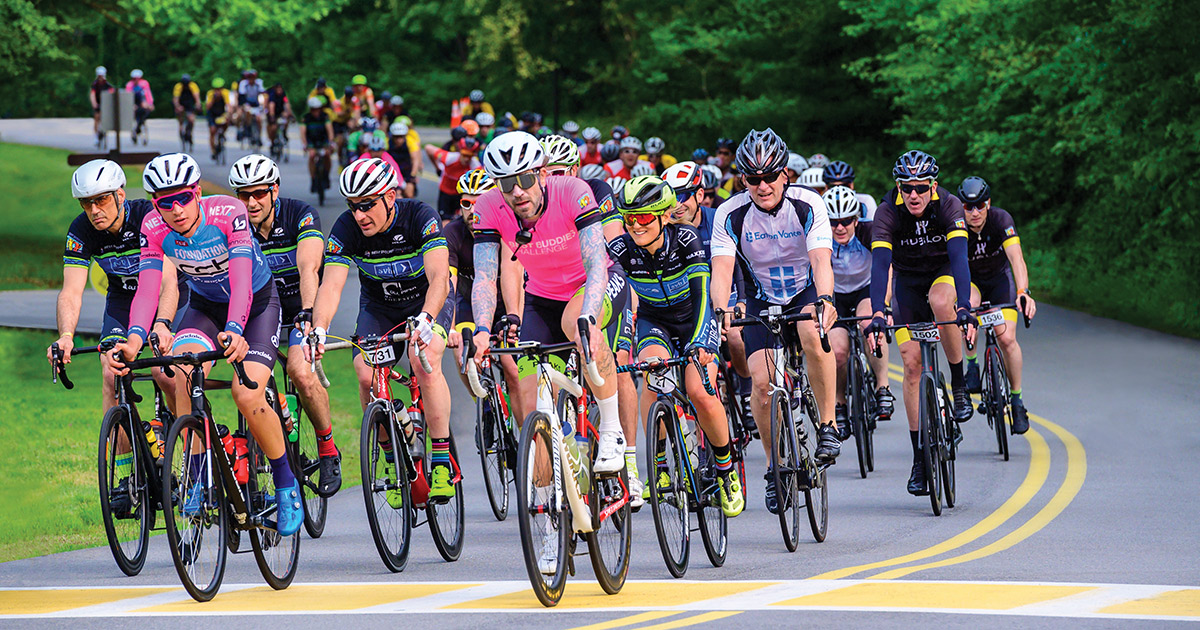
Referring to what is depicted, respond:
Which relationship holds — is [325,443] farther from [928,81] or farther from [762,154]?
[928,81]

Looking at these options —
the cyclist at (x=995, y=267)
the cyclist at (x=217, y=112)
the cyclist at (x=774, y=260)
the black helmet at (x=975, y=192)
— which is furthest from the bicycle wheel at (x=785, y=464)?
the cyclist at (x=217, y=112)

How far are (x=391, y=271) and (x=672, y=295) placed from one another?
1761 mm

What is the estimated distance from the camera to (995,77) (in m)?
29.6

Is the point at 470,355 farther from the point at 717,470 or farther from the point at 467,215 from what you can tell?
the point at 467,215

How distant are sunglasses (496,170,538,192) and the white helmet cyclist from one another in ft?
7.73

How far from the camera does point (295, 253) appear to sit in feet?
34.9

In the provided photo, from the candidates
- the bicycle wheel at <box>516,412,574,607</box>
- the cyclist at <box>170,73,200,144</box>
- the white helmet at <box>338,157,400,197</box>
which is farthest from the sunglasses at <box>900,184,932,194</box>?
the cyclist at <box>170,73,200,144</box>

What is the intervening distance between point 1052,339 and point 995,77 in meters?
9.11

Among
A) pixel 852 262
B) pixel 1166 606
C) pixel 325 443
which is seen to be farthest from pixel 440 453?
pixel 852 262

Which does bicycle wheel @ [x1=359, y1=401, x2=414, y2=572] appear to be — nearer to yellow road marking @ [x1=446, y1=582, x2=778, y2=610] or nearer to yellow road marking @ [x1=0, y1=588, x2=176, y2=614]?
yellow road marking @ [x1=446, y1=582, x2=778, y2=610]

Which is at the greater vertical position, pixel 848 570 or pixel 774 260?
pixel 774 260

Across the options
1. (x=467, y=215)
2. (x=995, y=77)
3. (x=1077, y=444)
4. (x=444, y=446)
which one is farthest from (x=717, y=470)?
(x=995, y=77)

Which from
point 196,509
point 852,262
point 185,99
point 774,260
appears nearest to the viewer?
point 196,509

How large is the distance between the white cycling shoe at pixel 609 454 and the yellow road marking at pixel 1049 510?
1.62m
